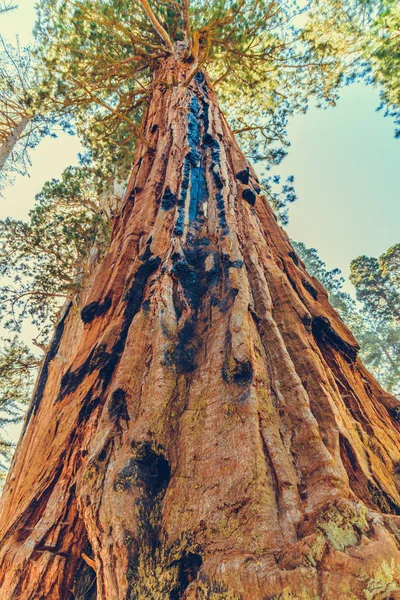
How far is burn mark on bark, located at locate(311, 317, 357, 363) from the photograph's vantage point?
7.75ft

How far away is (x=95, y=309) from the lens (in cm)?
275

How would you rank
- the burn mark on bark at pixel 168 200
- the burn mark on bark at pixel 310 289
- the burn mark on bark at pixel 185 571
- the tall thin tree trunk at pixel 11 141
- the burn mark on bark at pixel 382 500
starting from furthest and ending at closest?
the tall thin tree trunk at pixel 11 141 < the burn mark on bark at pixel 168 200 < the burn mark on bark at pixel 310 289 < the burn mark on bark at pixel 382 500 < the burn mark on bark at pixel 185 571

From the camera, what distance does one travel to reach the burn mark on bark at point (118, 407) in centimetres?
172

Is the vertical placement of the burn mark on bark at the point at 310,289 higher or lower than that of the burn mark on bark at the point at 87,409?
higher

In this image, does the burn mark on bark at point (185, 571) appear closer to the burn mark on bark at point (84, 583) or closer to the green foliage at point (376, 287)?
the burn mark on bark at point (84, 583)

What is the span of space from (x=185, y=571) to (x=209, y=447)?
43 cm

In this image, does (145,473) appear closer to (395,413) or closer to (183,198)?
(395,413)

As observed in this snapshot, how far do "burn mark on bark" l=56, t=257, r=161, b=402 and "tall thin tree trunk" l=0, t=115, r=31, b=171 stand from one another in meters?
9.49

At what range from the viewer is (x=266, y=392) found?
163 centimetres

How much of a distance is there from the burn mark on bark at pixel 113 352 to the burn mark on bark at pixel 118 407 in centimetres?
29

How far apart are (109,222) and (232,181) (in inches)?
136

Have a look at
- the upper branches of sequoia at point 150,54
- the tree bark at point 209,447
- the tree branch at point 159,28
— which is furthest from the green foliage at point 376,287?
the tree bark at point 209,447

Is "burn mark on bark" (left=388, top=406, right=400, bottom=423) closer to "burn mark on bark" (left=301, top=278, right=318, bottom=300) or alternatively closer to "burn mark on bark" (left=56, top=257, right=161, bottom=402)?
"burn mark on bark" (left=301, top=278, right=318, bottom=300)

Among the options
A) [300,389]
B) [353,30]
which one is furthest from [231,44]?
[300,389]
